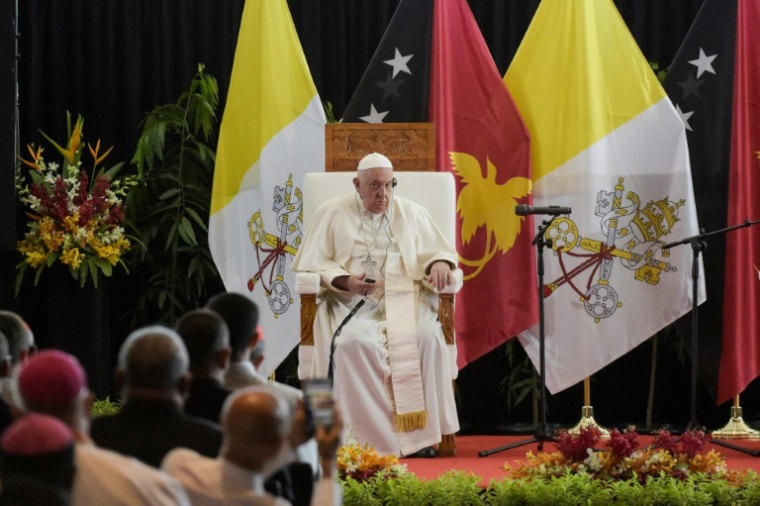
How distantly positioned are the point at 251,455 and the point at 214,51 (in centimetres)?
589

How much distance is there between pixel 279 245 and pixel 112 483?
4.94 m

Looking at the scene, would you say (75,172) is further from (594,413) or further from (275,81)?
(594,413)

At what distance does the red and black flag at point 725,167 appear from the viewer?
653 cm

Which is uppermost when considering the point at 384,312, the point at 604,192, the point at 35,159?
the point at 35,159

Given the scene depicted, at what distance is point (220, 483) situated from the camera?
2002mm

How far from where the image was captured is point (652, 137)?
666 cm

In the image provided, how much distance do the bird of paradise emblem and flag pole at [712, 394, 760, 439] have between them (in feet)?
5.07

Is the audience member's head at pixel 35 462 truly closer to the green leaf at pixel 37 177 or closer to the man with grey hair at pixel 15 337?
the man with grey hair at pixel 15 337

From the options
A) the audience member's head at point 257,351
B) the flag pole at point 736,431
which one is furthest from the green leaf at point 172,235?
the audience member's head at point 257,351

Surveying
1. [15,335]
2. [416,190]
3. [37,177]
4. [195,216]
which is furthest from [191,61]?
[15,335]

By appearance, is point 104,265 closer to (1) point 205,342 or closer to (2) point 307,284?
(2) point 307,284

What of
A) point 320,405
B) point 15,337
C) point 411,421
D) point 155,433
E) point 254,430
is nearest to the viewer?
point 254,430

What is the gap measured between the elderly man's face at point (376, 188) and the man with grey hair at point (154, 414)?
3516mm

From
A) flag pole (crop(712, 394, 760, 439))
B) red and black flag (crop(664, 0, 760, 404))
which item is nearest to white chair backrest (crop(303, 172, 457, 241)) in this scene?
red and black flag (crop(664, 0, 760, 404))
